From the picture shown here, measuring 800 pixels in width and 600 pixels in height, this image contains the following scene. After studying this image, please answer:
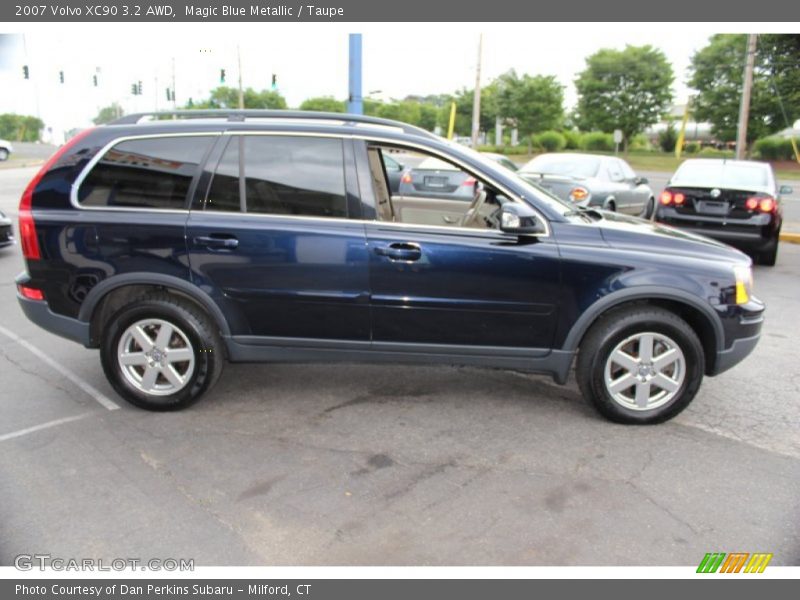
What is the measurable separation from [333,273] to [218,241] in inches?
29.6

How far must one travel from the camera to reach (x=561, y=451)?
389 cm

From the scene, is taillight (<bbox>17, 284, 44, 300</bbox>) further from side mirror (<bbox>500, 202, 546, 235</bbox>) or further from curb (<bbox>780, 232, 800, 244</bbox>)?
curb (<bbox>780, 232, 800, 244</bbox>)

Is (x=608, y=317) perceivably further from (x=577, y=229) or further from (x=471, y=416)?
(x=471, y=416)

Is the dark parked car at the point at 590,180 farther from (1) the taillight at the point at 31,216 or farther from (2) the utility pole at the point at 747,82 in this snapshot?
(2) the utility pole at the point at 747,82

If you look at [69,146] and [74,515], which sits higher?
[69,146]

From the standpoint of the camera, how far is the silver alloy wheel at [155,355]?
4.24 meters

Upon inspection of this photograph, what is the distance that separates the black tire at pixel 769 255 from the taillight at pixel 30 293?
9.06 meters

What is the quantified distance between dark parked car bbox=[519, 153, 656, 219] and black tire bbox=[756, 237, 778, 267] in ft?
7.77

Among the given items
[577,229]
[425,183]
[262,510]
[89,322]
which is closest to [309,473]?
[262,510]

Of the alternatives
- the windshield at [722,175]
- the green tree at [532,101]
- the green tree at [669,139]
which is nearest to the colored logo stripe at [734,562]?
the windshield at [722,175]

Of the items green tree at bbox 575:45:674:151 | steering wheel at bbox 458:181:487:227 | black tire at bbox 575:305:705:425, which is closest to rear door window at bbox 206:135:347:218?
steering wheel at bbox 458:181:487:227

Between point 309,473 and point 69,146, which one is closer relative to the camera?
point 309,473

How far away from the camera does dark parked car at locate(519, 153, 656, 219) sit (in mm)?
10211

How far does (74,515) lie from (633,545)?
2.64 meters
